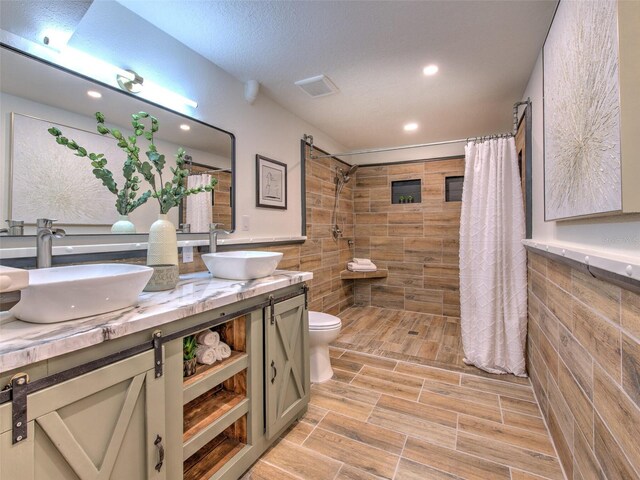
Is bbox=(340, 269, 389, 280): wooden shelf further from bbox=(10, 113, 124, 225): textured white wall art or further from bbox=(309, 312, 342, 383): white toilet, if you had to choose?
bbox=(10, 113, 124, 225): textured white wall art

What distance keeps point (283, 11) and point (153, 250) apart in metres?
1.46

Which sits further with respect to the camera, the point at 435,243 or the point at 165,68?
the point at 435,243

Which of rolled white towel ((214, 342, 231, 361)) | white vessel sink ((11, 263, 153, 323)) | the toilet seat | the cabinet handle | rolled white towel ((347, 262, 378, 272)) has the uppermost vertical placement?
white vessel sink ((11, 263, 153, 323))

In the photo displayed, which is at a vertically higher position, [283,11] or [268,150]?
[283,11]

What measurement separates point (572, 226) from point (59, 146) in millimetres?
2368

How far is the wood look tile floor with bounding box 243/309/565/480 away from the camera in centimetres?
143

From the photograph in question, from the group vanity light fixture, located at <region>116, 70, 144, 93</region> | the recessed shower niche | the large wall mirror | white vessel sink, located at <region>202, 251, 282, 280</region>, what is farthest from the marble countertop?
the recessed shower niche

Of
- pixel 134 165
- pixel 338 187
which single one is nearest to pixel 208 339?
pixel 134 165

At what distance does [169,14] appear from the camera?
1.60 metres

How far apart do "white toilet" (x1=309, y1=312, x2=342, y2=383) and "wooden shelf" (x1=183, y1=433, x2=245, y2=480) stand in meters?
0.88

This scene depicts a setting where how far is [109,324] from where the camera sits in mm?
865

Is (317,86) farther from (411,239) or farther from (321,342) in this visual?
(411,239)

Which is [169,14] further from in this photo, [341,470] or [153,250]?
[341,470]

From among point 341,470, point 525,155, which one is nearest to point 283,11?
point 525,155
